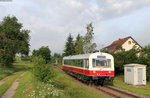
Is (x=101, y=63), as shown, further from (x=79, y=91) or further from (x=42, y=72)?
(x=79, y=91)

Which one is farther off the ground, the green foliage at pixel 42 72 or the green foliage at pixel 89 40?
the green foliage at pixel 89 40

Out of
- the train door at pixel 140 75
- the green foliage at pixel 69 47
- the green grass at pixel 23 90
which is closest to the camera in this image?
the green grass at pixel 23 90

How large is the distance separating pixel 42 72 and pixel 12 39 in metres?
35.1

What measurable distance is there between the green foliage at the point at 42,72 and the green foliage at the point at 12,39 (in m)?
29.6

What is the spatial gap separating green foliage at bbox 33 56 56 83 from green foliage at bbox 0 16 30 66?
29582mm

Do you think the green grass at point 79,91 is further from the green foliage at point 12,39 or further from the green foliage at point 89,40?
the green foliage at point 12,39

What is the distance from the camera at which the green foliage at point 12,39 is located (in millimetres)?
44656

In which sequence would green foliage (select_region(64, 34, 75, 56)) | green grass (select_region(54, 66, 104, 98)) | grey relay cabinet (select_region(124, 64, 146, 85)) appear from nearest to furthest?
1. green grass (select_region(54, 66, 104, 98))
2. grey relay cabinet (select_region(124, 64, 146, 85))
3. green foliage (select_region(64, 34, 75, 56))

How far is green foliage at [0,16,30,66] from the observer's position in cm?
4466

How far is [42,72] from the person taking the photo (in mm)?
14898

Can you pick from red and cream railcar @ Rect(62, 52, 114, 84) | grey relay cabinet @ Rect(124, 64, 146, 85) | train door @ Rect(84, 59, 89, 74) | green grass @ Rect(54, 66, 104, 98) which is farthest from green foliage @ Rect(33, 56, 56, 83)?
grey relay cabinet @ Rect(124, 64, 146, 85)

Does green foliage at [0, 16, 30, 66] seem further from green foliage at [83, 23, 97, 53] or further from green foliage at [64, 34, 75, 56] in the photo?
green foliage at [64, 34, 75, 56]

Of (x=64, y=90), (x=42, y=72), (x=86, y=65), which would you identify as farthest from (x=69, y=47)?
(x=64, y=90)

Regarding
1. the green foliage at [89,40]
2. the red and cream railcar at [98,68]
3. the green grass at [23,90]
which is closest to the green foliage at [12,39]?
the green foliage at [89,40]
